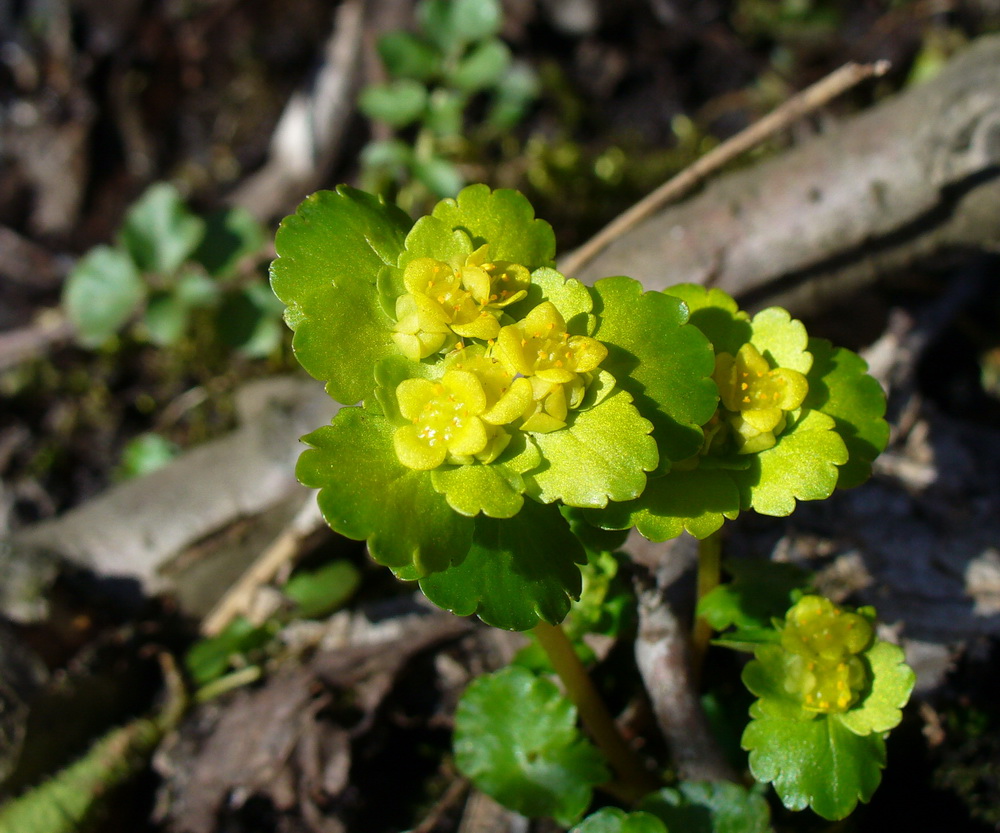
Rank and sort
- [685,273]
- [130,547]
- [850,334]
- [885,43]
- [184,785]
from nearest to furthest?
1. [184,785]
2. [685,273]
3. [130,547]
4. [850,334]
5. [885,43]

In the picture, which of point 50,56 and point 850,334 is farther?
point 50,56

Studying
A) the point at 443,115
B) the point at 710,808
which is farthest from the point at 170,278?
the point at 710,808

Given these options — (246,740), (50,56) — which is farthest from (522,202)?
(50,56)

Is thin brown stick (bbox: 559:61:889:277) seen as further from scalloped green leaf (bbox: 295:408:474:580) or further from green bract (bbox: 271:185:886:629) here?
scalloped green leaf (bbox: 295:408:474:580)

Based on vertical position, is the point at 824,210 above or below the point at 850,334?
above

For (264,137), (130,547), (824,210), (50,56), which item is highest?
(50,56)

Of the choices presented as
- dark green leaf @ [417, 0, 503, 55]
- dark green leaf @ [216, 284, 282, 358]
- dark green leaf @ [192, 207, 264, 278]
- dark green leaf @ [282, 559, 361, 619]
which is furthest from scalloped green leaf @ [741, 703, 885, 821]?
dark green leaf @ [417, 0, 503, 55]

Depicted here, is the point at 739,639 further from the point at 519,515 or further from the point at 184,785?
the point at 184,785

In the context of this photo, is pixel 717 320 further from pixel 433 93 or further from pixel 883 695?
pixel 433 93
